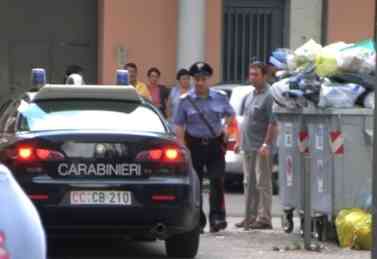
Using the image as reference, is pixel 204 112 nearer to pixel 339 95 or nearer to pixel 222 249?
pixel 339 95

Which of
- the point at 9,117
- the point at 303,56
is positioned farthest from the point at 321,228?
the point at 9,117

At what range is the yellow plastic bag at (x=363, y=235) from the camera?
10.3m

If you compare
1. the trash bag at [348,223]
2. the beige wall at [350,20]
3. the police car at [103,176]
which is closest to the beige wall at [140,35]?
the beige wall at [350,20]

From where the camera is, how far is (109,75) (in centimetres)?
2141

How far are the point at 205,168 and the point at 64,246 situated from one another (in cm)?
194

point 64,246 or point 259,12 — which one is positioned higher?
point 259,12

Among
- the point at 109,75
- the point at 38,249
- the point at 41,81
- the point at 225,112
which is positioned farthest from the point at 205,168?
the point at 109,75

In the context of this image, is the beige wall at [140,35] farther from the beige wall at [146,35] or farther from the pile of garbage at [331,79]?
the pile of garbage at [331,79]

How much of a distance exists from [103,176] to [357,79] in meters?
2.96

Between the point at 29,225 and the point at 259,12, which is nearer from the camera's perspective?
the point at 29,225

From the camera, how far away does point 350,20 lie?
70.9 feet

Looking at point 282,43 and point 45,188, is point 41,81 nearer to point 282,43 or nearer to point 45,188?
point 45,188

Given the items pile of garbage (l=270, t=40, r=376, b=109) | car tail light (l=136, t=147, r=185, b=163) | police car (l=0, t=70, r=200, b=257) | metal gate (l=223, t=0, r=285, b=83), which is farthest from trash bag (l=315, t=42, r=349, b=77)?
metal gate (l=223, t=0, r=285, b=83)

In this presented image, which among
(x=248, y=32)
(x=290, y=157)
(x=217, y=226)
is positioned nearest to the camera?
(x=290, y=157)
